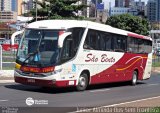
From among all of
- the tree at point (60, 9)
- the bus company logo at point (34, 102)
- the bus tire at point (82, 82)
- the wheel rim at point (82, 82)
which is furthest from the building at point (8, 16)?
the bus company logo at point (34, 102)

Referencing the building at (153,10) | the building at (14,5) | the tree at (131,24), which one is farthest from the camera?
the building at (153,10)

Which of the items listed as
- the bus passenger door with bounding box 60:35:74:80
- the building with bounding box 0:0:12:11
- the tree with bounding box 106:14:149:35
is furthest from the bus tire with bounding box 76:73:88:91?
the building with bounding box 0:0:12:11

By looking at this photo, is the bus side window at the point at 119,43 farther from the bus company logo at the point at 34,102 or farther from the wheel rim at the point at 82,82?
the bus company logo at the point at 34,102

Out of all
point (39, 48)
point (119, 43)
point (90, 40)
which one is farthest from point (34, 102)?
point (119, 43)

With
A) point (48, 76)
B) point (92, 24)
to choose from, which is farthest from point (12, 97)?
point (92, 24)

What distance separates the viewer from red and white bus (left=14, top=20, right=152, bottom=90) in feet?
64.3

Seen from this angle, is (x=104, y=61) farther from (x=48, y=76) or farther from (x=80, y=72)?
(x=48, y=76)

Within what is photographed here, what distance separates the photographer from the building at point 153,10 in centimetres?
17850

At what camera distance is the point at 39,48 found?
19.8 m

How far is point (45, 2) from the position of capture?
214 ft

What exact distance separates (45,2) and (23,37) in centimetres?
4523

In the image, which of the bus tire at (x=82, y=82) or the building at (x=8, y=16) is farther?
the building at (x=8, y=16)

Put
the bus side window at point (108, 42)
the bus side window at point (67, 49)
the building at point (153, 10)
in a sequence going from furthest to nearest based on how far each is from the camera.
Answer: the building at point (153, 10)
the bus side window at point (108, 42)
the bus side window at point (67, 49)

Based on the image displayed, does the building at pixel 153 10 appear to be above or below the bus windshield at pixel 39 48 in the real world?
above
